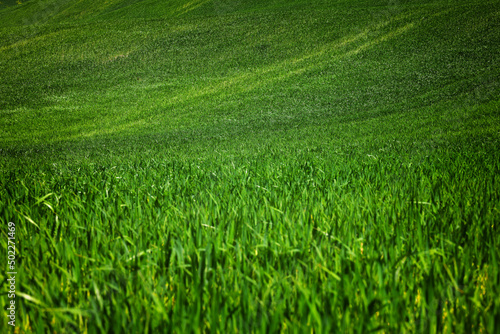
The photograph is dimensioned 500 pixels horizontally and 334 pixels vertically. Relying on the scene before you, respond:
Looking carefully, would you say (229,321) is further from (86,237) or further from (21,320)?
(86,237)

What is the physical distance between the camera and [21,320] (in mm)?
1053

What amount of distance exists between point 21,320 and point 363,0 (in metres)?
45.5

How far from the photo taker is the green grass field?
104 centimetres

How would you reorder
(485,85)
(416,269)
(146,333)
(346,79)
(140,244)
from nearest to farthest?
1. (146,333)
2. (416,269)
3. (140,244)
4. (485,85)
5. (346,79)

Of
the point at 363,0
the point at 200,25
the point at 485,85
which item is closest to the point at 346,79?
the point at 485,85

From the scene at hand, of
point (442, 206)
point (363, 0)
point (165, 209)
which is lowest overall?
point (442, 206)

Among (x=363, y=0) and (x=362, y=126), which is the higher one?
(x=363, y=0)

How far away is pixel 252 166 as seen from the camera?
15.7ft

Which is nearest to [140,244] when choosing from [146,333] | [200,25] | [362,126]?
[146,333]

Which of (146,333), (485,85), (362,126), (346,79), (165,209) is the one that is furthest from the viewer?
(346,79)

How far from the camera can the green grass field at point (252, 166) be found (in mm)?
1042

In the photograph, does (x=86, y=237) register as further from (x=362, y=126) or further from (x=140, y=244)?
(x=362, y=126)

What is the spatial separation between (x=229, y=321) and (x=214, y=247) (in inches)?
17.7

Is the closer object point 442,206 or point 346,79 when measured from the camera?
point 442,206
